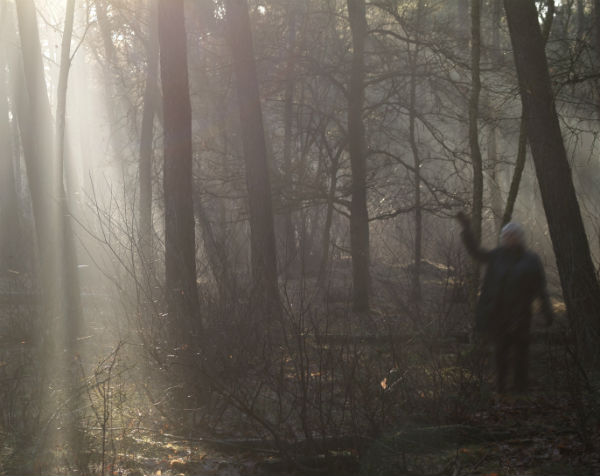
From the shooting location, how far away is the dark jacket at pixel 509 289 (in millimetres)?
7469

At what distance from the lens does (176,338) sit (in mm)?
8000

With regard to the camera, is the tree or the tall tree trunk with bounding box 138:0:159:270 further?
the tree

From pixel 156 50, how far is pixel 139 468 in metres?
14.4

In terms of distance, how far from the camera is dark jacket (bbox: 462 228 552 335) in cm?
747

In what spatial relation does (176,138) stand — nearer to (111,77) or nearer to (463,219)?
(463,219)

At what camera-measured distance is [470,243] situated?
7.85m

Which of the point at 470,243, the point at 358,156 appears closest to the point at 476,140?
the point at 470,243

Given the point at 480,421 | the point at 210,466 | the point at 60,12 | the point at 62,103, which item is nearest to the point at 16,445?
the point at 210,466

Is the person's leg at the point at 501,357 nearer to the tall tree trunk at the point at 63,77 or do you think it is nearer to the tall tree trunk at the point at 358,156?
the tall tree trunk at the point at 63,77

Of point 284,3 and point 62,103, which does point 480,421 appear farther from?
point 284,3

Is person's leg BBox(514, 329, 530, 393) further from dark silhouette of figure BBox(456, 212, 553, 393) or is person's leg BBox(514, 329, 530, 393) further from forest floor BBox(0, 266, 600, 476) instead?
forest floor BBox(0, 266, 600, 476)

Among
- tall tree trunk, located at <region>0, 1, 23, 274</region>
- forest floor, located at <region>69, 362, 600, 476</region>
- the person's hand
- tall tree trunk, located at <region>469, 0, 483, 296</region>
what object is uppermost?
tall tree trunk, located at <region>0, 1, 23, 274</region>

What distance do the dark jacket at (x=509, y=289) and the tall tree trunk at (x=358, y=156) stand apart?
8.69m

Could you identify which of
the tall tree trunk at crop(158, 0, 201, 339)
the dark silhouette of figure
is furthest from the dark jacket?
the tall tree trunk at crop(158, 0, 201, 339)
